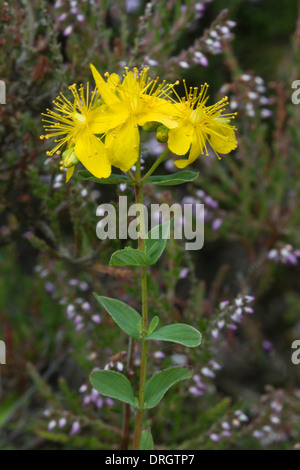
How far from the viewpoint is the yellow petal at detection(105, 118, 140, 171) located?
0.95 meters

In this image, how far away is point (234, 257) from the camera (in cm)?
261

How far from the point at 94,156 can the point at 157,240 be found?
0.23 meters

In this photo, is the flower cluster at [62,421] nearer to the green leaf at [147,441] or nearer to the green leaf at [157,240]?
the green leaf at [147,441]

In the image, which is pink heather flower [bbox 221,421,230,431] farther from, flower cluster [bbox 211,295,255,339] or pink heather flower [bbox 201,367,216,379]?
flower cluster [bbox 211,295,255,339]

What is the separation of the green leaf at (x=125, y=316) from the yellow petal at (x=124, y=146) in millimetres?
288

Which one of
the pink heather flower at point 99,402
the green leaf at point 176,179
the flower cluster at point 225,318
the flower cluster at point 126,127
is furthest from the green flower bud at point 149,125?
the pink heather flower at point 99,402

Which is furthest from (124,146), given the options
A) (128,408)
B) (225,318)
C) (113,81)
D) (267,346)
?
(267,346)

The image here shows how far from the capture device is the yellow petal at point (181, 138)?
3.24 ft

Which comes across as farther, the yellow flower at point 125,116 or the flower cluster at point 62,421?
the flower cluster at point 62,421

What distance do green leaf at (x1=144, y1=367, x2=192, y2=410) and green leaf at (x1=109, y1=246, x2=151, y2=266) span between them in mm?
242

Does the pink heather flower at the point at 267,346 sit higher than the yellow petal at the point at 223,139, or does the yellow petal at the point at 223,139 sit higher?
the yellow petal at the point at 223,139

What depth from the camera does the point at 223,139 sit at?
105 centimetres

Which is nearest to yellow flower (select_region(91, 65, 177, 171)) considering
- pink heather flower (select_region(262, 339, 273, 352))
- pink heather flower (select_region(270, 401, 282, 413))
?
pink heather flower (select_region(270, 401, 282, 413))
